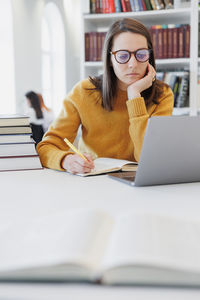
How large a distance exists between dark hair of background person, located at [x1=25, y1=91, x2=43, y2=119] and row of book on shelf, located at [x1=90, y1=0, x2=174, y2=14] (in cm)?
128

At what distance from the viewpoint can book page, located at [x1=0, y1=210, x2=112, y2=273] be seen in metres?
0.43

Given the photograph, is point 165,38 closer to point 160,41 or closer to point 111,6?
point 160,41

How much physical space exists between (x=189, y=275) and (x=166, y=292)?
0.03 meters

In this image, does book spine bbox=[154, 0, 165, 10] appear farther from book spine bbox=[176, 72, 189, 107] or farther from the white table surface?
the white table surface

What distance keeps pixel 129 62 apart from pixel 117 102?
8.7 inches

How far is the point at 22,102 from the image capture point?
14.3ft

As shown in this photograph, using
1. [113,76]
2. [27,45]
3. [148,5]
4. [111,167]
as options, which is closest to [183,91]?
[148,5]

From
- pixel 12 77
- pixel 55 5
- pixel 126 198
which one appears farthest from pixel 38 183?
pixel 55 5

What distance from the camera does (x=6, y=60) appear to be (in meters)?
4.20

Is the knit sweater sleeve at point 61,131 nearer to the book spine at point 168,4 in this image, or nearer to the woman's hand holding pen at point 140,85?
the woman's hand holding pen at point 140,85

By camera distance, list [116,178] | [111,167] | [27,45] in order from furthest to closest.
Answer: [27,45] < [111,167] < [116,178]

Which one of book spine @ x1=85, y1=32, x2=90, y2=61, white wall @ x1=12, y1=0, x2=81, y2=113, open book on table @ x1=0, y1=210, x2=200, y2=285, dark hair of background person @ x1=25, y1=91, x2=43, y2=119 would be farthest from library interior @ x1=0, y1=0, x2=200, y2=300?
white wall @ x1=12, y1=0, x2=81, y2=113

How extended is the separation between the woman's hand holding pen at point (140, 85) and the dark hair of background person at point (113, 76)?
0.07 m

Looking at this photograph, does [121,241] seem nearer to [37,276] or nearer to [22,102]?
[37,276]
